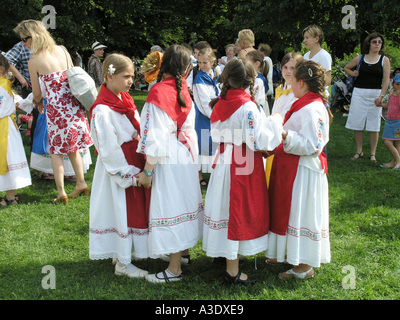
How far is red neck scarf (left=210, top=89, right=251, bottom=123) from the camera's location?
2.88 m

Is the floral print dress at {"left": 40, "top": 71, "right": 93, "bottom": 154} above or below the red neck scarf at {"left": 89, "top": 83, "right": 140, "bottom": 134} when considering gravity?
below

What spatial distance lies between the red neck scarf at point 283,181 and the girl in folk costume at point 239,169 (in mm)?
83

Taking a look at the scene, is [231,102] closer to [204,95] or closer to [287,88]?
[287,88]

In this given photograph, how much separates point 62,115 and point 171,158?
2227 mm

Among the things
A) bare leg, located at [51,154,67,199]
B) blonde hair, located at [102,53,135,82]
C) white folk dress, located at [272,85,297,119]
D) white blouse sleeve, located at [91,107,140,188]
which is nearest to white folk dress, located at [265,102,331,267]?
white folk dress, located at [272,85,297,119]

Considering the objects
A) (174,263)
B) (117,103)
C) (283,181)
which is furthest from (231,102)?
(174,263)

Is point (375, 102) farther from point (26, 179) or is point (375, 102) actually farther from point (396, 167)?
point (26, 179)

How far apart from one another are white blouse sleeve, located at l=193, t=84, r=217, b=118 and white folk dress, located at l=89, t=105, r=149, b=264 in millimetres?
2023

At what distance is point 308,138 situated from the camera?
288 cm

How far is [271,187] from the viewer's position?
10.3 ft

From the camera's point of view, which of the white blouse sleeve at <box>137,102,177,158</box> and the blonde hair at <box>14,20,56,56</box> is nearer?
the white blouse sleeve at <box>137,102,177,158</box>

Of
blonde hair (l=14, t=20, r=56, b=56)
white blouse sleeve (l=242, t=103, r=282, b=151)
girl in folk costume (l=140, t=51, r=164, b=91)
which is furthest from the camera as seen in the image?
blonde hair (l=14, t=20, r=56, b=56)

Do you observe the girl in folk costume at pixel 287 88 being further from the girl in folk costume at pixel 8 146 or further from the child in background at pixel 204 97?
the girl in folk costume at pixel 8 146

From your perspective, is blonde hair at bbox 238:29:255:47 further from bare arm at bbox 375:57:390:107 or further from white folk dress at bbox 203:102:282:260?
white folk dress at bbox 203:102:282:260
